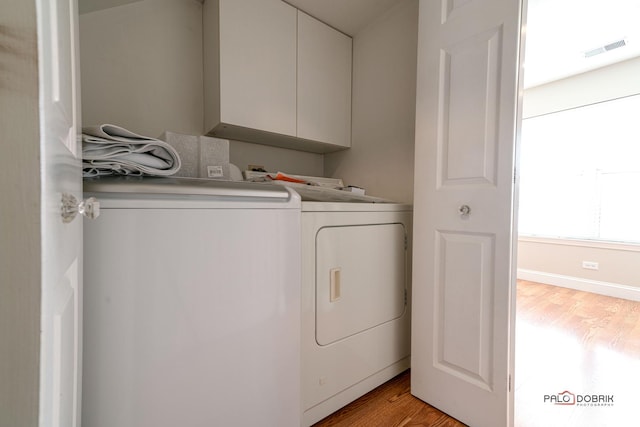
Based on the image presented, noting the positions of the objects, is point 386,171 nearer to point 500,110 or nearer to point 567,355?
point 500,110

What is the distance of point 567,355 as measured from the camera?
170cm

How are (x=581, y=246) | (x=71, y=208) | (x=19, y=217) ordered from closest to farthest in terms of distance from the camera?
(x=19, y=217)
(x=71, y=208)
(x=581, y=246)

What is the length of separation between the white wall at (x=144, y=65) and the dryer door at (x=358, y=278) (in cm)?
117

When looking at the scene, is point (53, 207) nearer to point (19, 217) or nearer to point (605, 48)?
point (19, 217)

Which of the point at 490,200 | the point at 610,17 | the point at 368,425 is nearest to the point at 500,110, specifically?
the point at 490,200

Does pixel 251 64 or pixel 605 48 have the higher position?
pixel 605 48

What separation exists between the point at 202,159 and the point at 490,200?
4.01 ft

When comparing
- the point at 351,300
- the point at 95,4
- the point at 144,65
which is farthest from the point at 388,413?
the point at 95,4

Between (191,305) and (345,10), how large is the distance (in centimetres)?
190

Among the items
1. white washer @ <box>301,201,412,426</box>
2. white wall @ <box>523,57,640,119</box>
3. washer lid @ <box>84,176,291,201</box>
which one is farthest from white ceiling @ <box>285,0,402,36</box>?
white wall @ <box>523,57,640,119</box>

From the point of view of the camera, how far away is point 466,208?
1.12m

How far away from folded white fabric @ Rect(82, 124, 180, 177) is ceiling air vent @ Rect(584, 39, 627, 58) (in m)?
4.01

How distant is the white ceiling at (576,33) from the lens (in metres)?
2.03

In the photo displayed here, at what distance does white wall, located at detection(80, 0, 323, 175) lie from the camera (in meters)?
1.31
